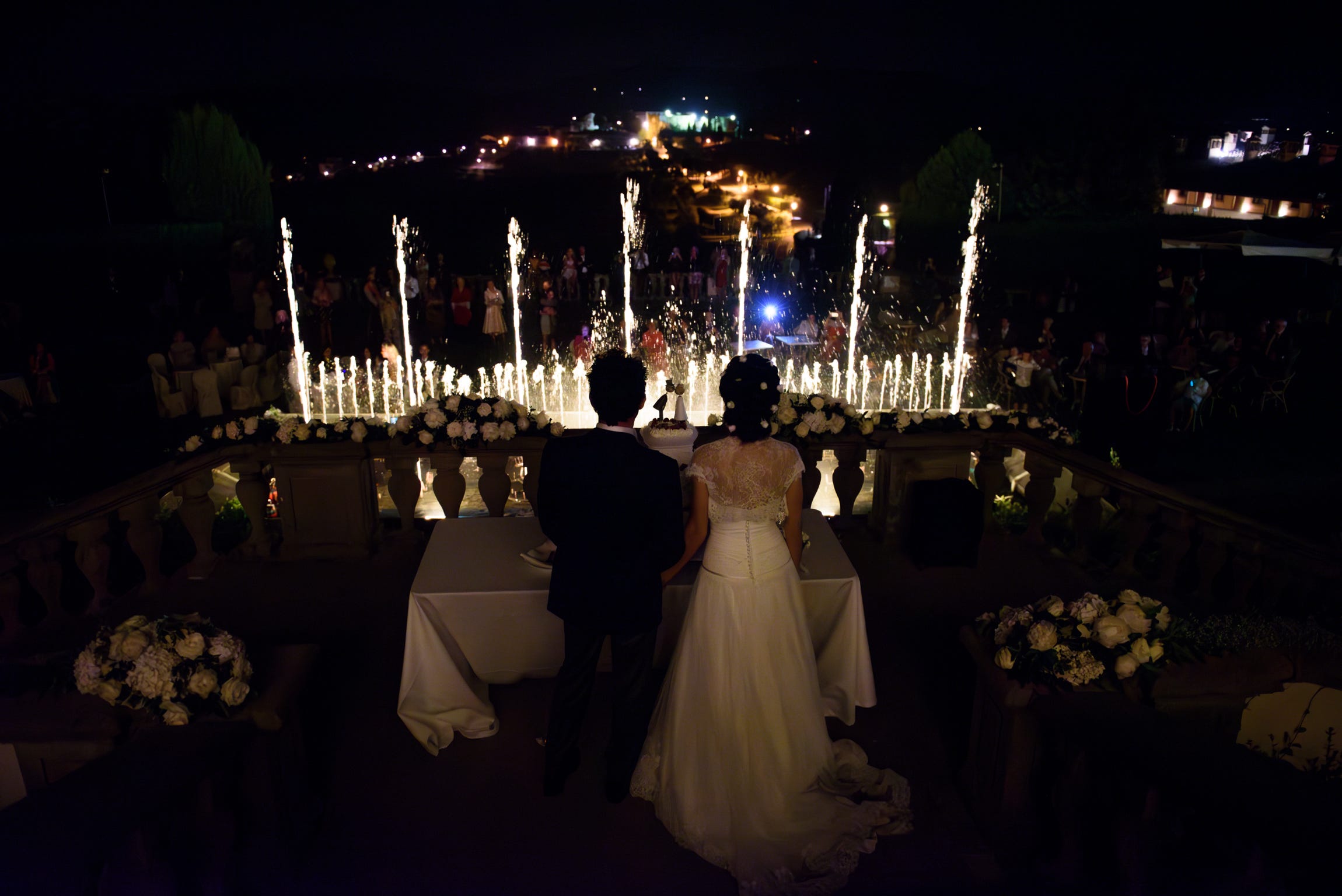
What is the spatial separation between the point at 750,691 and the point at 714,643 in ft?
0.84

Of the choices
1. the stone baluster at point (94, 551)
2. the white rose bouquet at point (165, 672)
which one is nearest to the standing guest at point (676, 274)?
the stone baluster at point (94, 551)

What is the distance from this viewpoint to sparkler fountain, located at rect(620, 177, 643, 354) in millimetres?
22828

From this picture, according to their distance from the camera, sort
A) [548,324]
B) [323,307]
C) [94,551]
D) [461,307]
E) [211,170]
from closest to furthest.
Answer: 1. [94,551]
2. [323,307]
3. [548,324]
4. [461,307]
5. [211,170]

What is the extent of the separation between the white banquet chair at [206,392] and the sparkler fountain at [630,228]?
10145mm

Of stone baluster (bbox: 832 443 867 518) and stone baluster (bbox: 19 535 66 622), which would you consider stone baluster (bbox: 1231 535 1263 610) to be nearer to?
stone baluster (bbox: 832 443 867 518)

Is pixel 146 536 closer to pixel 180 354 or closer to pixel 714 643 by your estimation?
pixel 714 643

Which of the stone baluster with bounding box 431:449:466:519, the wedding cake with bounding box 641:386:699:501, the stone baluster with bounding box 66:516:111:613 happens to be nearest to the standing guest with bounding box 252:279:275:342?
the stone baluster with bounding box 431:449:466:519

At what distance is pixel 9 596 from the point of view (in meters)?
4.52

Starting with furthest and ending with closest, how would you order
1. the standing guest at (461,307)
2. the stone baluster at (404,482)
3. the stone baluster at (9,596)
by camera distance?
1. the standing guest at (461,307)
2. the stone baluster at (404,482)
3. the stone baluster at (9,596)

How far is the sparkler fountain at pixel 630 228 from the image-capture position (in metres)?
22.8

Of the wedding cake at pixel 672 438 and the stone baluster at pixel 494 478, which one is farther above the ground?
the wedding cake at pixel 672 438

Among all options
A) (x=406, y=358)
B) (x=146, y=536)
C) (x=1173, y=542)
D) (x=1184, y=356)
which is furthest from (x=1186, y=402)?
(x=146, y=536)

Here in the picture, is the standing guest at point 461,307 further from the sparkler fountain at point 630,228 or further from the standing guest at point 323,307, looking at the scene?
the sparkler fountain at point 630,228

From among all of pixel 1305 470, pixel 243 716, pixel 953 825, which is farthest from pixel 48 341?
pixel 1305 470
